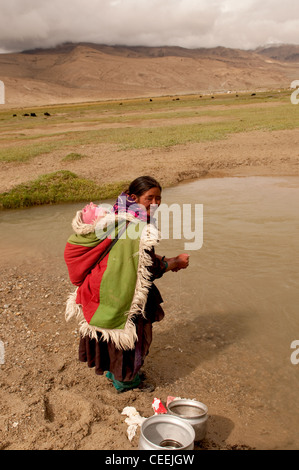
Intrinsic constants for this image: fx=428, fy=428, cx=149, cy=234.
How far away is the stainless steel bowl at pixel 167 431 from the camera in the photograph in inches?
95.3

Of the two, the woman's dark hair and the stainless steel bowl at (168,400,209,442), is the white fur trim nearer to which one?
the woman's dark hair

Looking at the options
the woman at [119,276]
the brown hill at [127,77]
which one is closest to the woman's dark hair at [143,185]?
the woman at [119,276]

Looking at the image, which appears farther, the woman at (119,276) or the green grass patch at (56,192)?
the green grass patch at (56,192)

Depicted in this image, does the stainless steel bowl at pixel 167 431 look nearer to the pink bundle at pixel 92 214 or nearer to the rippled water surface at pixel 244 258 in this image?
the rippled water surface at pixel 244 258

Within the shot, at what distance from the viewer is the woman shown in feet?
9.25

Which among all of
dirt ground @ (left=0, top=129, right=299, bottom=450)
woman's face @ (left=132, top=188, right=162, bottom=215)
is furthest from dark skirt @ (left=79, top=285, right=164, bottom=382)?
woman's face @ (left=132, top=188, right=162, bottom=215)

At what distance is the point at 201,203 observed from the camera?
868 centimetres

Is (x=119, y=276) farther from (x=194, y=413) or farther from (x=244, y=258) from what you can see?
(x=244, y=258)

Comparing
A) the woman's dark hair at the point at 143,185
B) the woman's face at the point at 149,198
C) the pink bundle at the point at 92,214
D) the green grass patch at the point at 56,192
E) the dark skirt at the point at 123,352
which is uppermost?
the woman's dark hair at the point at 143,185

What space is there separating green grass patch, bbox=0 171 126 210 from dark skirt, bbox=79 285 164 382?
21.8 feet

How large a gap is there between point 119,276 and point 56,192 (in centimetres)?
713

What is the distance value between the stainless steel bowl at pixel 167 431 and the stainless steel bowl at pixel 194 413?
0.12 m

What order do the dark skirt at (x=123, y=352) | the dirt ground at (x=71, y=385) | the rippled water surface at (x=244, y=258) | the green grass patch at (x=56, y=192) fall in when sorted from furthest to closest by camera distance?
the green grass patch at (x=56, y=192) → the rippled water surface at (x=244, y=258) → the dark skirt at (x=123, y=352) → the dirt ground at (x=71, y=385)

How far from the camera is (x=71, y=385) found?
3.30 meters
